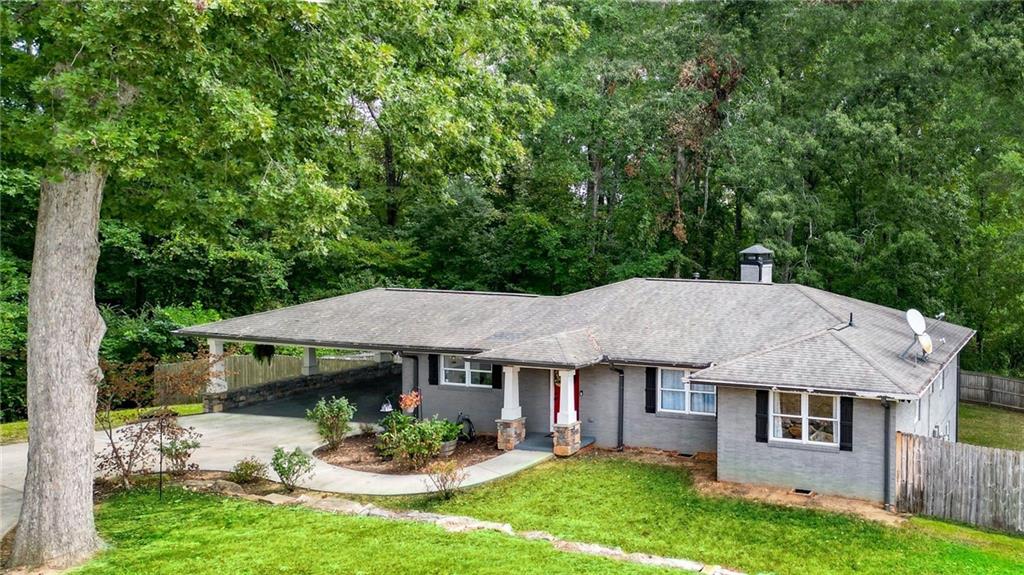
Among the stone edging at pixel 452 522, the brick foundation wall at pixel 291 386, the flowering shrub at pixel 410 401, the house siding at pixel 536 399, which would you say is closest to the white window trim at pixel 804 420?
the stone edging at pixel 452 522

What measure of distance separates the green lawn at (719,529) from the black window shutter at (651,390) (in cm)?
245

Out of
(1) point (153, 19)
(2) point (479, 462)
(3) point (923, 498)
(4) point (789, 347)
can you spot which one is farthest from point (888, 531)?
(1) point (153, 19)

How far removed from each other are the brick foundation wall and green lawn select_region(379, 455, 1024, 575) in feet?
35.2

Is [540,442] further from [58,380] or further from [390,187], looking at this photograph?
[390,187]

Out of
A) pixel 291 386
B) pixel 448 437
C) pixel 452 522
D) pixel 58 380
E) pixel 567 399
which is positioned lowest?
pixel 452 522

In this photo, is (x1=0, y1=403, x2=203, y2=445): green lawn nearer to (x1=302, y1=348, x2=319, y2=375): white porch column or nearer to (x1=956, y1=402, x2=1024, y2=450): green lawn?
(x1=302, y1=348, x2=319, y2=375): white porch column

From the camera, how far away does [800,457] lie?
44.5 ft

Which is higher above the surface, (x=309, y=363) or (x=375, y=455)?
(x=309, y=363)

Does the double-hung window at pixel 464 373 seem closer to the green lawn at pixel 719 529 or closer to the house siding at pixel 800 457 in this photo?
the green lawn at pixel 719 529

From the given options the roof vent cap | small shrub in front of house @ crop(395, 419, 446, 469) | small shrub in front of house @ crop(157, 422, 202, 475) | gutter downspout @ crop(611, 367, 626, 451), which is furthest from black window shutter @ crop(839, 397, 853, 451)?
small shrub in front of house @ crop(157, 422, 202, 475)

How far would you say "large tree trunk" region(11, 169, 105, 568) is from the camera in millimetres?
10297

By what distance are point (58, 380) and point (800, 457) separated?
12256 millimetres

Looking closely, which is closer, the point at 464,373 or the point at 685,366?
the point at 685,366

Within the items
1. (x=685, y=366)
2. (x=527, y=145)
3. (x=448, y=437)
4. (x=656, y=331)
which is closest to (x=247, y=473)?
(x=448, y=437)
